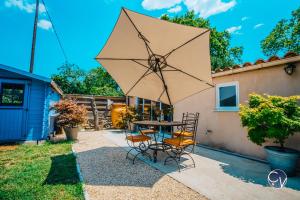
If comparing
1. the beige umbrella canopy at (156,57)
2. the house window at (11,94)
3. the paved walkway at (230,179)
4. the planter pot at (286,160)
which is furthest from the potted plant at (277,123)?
the house window at (11,94)

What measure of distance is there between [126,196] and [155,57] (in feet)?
11.3

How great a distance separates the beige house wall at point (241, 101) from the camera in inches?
176

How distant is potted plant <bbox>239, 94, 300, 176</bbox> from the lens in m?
3.66

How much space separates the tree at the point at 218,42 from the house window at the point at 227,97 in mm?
17891

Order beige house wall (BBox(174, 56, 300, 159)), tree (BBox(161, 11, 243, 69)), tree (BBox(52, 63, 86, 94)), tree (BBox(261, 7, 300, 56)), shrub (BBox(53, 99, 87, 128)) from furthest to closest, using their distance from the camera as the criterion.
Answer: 1. tree (BBox(161, 11, 243, 69))
2. tree (BBox(52, 63, 86, 94))
3. tree (BBox(261, 7, 300, 56))
4. shrub (BBox(53, 99, 87, 128))
5. beige house wall (BBox(174, 56, 300, 159))

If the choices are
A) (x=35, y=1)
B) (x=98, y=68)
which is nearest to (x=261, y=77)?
(x=35, y=1)

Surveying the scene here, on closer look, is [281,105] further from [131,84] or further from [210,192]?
[131,84]

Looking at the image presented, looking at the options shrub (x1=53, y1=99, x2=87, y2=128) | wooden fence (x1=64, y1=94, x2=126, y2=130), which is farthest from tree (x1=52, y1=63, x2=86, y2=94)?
shrub (x1=53, y1=99, x2=87, y2=128)

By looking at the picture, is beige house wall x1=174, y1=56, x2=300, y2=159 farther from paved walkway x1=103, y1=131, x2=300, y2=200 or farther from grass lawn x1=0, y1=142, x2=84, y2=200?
grass lawn x1=0, y1=142, x2=84, y2=200

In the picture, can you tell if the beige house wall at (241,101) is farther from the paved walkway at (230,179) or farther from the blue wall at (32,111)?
the blue wall at (32,111)

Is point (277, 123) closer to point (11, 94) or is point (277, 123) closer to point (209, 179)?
point (209, 179)

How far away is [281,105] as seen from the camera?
3.89m

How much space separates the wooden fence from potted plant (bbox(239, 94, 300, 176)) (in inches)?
360
